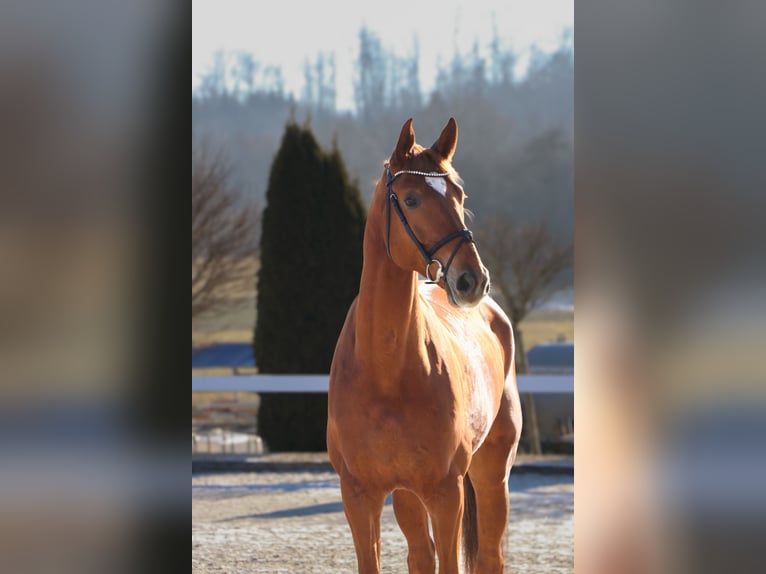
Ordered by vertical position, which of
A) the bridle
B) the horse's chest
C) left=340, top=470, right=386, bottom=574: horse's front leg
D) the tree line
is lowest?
left=340, top=470, right=386, bottom=574: horse's front leg

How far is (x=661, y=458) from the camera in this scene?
0.96 m

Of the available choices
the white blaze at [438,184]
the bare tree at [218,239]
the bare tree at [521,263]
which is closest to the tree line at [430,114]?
the bare tree at [218,239]

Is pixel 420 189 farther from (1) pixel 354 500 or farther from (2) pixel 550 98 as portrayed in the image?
(2) pixel 550 98

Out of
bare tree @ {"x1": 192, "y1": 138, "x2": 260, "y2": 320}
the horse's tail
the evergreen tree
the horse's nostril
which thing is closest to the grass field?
bare tree @ {"x1": 192, "y1": 138, "x2": 260, "y2": 320}

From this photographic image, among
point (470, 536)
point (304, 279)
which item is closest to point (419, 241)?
point (470, 536)

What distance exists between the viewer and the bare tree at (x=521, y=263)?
1211 centimetres

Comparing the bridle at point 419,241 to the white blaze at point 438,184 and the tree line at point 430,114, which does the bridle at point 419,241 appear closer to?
the white blaze at point 438,184

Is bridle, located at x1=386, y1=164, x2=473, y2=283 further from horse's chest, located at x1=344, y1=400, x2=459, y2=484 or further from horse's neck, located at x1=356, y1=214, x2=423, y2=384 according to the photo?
horse's chest, located at x1=344, y1=400, x2=459, y2=484

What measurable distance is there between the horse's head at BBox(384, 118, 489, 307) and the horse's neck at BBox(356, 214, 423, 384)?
0.25 ft

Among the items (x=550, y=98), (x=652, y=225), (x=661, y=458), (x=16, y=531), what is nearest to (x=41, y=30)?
(x=16, y=531)

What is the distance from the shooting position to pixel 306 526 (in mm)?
6684

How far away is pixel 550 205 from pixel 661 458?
13.1m

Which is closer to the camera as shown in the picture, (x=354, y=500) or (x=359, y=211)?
(x=354, y=500)

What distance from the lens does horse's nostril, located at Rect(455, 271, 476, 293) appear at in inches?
109
